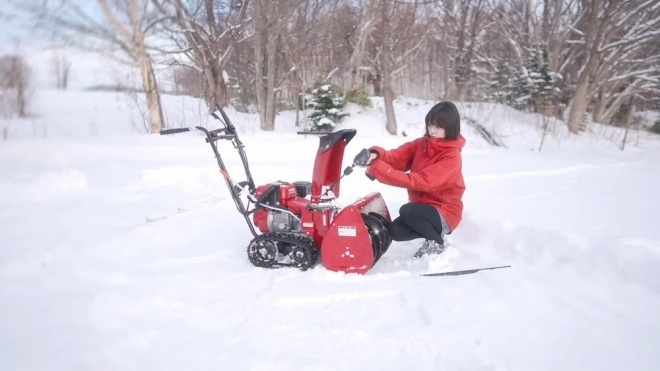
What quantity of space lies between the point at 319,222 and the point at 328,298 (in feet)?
2.39

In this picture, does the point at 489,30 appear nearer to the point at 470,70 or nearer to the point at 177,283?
the point at 470,70

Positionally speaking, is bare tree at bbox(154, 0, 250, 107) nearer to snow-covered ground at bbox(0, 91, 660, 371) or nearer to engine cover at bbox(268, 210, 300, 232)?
snow-covered ground at bbox(0, 91, 660, 371)

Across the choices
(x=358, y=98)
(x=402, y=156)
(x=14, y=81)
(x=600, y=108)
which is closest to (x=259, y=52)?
(x=358, y=98)

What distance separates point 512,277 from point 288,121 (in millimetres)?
15349

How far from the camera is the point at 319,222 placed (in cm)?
345

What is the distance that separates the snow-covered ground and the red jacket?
1.53 feet

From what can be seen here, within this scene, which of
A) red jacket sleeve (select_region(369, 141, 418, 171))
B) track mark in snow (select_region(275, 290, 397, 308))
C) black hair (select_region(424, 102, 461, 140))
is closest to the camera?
track mark in snow (select_region(275, 290, 397, 308))

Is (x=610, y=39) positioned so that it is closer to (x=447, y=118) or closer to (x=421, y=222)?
(x=447, y=118)

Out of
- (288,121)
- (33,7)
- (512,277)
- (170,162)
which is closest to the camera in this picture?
(512,277)

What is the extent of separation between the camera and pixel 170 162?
278 inches

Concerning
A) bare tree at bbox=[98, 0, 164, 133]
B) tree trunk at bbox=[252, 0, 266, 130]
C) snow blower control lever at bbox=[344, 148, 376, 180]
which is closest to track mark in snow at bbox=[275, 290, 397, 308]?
snow blower control lever at bbox=[344, 148, 376, 180]

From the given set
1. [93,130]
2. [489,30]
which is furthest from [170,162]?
[489,30]

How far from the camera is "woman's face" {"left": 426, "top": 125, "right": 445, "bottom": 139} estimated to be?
11.4 ft

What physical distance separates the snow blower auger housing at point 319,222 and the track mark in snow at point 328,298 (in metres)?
0.33
